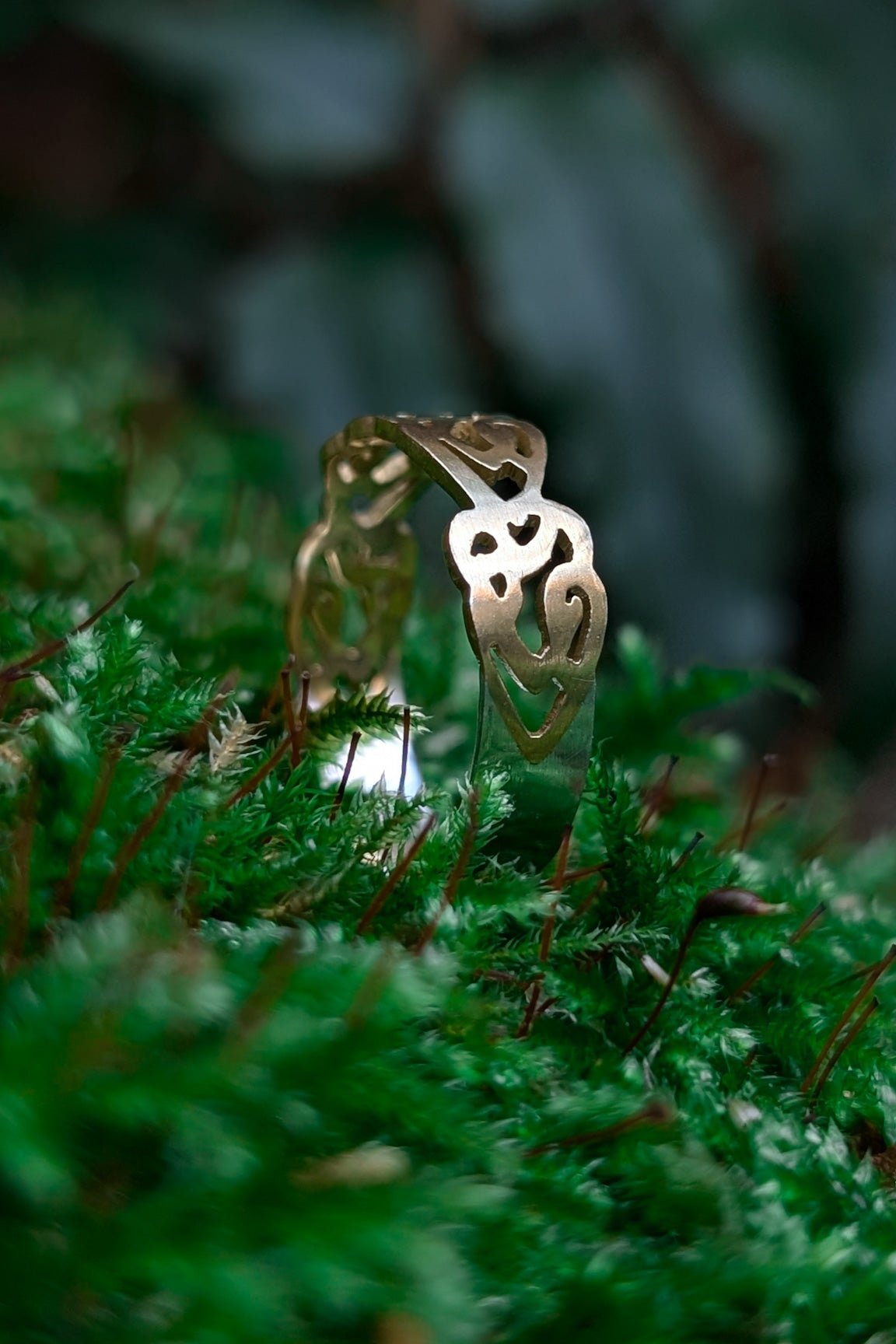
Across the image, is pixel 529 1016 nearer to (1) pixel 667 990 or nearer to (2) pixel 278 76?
(1) pixel 667 990

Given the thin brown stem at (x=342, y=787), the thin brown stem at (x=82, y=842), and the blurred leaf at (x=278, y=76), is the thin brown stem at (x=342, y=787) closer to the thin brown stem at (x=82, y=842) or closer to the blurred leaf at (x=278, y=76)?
the thin brown stem at (x=82, y=842)

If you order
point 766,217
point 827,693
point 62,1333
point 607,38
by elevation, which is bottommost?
point 827,693

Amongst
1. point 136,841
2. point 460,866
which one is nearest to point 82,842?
point 136,841

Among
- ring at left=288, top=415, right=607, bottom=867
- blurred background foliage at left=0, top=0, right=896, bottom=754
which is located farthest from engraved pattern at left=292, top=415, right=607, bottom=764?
blurred background foliage at left=0, top=0, right=896, bottom=754

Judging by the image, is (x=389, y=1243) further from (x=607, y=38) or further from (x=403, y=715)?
(x=607, y=38)

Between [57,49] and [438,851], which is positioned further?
[57,49]

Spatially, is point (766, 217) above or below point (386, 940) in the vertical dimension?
above

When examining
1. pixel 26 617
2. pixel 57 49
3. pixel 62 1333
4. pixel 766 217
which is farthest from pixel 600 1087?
pixel 57 49

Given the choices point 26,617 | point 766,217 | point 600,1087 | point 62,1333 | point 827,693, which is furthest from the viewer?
point 766,217
